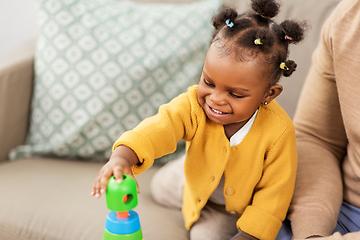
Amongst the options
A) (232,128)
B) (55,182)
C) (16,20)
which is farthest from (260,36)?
(16,20)

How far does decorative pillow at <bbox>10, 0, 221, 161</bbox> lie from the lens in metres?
1.15

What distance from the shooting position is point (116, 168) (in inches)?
21.9

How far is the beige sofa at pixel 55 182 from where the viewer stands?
2.92ft

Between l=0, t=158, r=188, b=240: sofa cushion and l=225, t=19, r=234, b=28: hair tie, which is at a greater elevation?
l=225, t=19, r=234, b=28: hair tie

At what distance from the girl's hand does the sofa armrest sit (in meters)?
0.71

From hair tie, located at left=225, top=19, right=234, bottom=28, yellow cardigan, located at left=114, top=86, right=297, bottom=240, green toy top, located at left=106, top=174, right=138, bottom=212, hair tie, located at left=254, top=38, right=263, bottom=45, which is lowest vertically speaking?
yellow cardigan, located at left=114, top=86, right=297, bottom=240

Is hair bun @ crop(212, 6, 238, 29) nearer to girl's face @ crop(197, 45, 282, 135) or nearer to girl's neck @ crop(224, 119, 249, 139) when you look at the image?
girl's face @ crop(197, 45, 282, 135)

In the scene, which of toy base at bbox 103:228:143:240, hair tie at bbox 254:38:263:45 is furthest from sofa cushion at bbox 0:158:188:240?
hair tie at bbox 254:38:263:45

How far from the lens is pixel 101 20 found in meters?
1.17

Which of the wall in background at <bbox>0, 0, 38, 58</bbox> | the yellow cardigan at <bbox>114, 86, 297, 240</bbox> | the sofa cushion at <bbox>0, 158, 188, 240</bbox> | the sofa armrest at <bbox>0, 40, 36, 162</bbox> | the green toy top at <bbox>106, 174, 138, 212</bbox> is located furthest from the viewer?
the wall in background at <bbox>0, 0, 38, 58</bbox>

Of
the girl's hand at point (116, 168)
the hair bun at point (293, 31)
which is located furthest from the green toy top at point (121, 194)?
the hair bun at point (293, 31)

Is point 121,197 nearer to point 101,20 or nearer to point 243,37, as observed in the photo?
point 243,37

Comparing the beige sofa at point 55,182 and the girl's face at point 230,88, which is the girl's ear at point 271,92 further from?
the beige sofa at point 55,182

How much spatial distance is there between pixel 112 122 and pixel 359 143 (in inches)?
29.2
